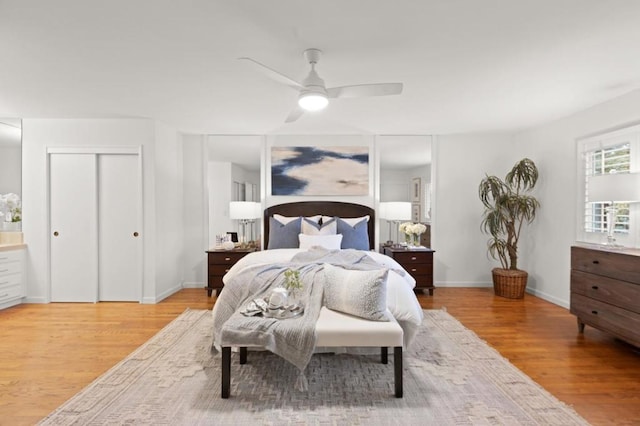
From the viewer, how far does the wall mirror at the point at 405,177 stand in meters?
5.92

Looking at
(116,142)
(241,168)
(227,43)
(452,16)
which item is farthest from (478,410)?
(116,142)

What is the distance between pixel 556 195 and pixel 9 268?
731 cm

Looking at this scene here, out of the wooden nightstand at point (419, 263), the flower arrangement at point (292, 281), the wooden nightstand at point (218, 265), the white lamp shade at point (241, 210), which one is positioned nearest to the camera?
the flower arrangement at point (292, 281)

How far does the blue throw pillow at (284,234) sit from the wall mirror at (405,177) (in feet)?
4.77

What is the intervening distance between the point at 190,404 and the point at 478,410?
73.1 inches

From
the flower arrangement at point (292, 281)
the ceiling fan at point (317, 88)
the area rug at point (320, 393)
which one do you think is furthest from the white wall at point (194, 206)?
the ceiling fan at point (317, 88)

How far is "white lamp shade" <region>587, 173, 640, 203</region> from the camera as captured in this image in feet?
11.1

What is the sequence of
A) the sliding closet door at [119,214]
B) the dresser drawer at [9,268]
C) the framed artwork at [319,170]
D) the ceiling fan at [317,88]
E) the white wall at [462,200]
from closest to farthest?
the ceiling fan at [317,88] → the dresser drawer at [9,268] → the sliding closet door at [119,214] → the framed artwork at [319,170] → the white wall at [462,200]

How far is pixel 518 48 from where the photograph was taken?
2818mm

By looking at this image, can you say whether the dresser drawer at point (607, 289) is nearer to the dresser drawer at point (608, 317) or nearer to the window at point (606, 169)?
the dresser drawer at point (608, 317)

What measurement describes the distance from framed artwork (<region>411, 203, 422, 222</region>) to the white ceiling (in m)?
1.65

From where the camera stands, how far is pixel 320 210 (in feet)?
18.8

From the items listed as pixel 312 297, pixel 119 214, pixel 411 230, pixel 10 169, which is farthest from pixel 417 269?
pixel 10 169

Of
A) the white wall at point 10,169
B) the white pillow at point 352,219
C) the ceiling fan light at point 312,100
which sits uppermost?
the ceiling fan light at point 312,100
